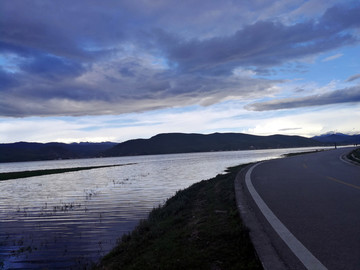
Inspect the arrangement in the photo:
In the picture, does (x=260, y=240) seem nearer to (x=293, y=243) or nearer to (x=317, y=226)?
(x=293, y=243)

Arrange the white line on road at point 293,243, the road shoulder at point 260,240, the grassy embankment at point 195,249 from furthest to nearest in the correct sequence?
the grassy embankment at point 195,249, the road shoulder at point 260,240, the white line on road at point 293,243

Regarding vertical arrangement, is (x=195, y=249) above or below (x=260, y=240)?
below

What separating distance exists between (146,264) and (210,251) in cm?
130

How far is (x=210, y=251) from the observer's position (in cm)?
579

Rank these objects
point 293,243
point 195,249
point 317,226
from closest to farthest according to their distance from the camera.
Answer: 1. point 293,243
2. point 195,249
3. point 317,226

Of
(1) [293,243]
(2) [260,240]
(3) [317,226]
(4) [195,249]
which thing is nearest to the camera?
(1) [293,243]

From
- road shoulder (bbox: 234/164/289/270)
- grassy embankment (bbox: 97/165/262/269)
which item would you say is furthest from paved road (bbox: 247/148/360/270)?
grassy embankment (bbox: 97/165/262/269)

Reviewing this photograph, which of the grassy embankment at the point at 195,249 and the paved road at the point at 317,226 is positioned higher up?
the paved road at the point at 317,226

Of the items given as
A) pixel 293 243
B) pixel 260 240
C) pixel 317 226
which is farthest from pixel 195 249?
pixel 317 226

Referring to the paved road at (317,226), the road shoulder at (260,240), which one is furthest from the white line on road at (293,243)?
the road shoulder at (260,240)

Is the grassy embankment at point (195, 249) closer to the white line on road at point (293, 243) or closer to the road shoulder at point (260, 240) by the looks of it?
the road shoulder at point (260, 240)

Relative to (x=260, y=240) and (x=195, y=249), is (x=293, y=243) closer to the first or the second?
(x=260, y=240)

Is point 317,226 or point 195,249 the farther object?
point 317,226

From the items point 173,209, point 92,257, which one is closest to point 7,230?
point 92,257
